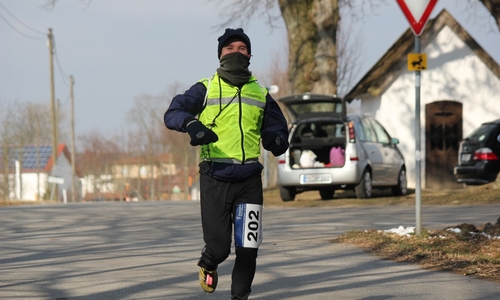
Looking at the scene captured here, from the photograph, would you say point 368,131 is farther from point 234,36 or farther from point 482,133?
point 234,36

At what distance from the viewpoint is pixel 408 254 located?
9336 millimetres

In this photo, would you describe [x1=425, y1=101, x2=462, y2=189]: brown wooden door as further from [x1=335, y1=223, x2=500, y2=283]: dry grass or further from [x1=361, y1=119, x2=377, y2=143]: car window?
[x1=335, y1=223, x2=500, y2=283]: dry grass

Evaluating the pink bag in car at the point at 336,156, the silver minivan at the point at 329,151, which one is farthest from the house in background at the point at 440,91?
the pink bag in car at the point at 336,156

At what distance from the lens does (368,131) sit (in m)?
20.4

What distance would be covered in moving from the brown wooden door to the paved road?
13.4 meters

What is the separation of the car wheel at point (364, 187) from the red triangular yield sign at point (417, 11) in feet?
31.2

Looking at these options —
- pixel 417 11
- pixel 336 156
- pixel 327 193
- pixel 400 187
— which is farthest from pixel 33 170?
pixel 417 11

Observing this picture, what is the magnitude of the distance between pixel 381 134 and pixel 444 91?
7.56 meters

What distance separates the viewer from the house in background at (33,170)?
68812 mm

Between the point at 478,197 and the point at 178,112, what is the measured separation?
12931 millimetres

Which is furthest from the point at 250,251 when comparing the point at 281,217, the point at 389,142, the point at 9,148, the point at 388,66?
the point at 9,148

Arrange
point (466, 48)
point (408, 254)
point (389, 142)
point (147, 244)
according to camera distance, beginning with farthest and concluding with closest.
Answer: point (466, 48) < point (389, 142) < point (147, 244) < point (408, 254)

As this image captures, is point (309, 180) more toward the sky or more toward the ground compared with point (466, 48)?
more toward the ground

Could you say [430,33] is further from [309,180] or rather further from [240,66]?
[240,66]
